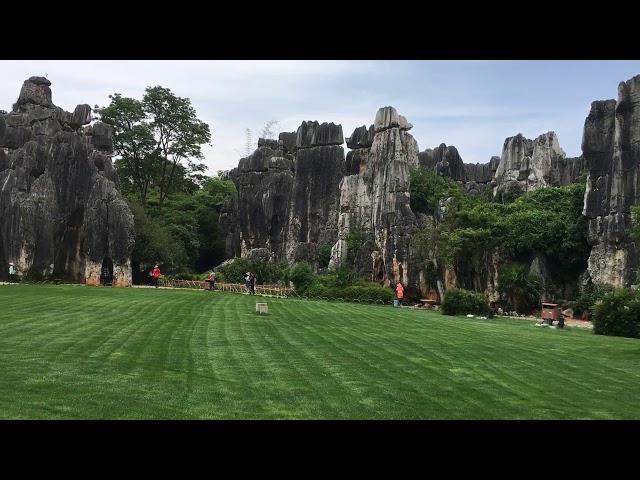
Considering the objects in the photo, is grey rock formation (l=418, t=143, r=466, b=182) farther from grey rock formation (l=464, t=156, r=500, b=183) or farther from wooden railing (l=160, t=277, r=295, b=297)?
wooden railing (l=160, t=277, r=295, b=297)

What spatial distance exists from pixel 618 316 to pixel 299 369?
14492 millimetres

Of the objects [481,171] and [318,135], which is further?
[481,171]

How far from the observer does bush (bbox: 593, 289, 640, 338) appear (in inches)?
874

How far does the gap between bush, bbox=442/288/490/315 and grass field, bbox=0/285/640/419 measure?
6879 mm

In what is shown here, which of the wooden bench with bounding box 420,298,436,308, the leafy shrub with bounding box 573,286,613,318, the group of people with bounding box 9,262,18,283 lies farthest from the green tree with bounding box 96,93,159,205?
the leafy shrub with bounding box 573,286,613,318

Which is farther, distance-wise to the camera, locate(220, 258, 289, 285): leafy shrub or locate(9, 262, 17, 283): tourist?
locate(220, 258, 289, 285): leafy shrub

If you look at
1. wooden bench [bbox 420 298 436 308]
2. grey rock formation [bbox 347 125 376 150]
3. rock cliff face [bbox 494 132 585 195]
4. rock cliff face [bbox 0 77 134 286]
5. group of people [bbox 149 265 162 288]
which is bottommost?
wooden bench [bbox 420 298 436 308]

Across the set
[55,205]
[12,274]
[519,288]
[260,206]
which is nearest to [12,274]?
[12,274]

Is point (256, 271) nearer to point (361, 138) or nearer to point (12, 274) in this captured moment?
point (361, 138)

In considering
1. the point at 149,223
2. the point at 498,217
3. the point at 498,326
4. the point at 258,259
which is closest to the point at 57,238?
the point at 149,223

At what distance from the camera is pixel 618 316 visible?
2244 cm
